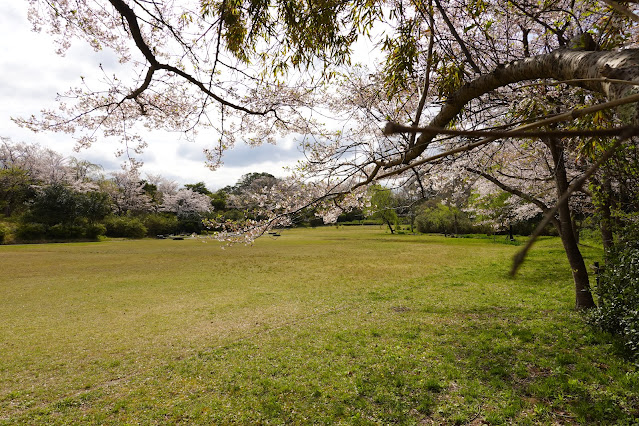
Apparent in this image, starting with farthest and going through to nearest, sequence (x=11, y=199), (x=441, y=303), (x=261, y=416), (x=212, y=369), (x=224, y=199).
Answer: (x=224, y=199), (x=11, y=199), (x=441, y=303), (x=212, y=369), (x=261, y=416)

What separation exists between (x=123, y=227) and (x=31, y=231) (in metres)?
7.67

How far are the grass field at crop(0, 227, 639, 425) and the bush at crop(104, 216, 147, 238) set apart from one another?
22.9 meters

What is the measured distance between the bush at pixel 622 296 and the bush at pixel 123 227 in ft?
118

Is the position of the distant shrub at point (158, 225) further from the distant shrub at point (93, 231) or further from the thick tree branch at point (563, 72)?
the thick tree branch at point (563, 72)

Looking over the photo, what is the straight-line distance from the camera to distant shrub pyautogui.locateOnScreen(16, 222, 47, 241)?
945 inches

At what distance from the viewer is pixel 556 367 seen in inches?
170

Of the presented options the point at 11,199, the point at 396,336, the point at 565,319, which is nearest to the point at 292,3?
the point at 396,336

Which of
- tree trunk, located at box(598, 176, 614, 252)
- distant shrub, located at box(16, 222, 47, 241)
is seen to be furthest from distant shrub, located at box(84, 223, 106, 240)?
tree trunk, located at box(598, 176, 614, 252)

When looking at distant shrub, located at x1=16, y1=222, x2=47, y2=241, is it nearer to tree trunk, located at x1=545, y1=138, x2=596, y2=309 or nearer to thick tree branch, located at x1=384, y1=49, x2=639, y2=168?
thick tree branch, located at x1=384, y1=49, x2=639, y2=168

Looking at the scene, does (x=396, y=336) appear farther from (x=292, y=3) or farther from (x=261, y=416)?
(x=292, y=3)

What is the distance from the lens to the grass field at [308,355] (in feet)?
11.9

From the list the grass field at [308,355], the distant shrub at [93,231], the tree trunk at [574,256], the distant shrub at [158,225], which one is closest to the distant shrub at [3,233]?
the distant shrub at [93,231]

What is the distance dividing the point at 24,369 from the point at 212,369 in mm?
3022

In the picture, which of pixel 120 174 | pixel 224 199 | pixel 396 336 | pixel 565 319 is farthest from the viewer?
pixel 224 199
